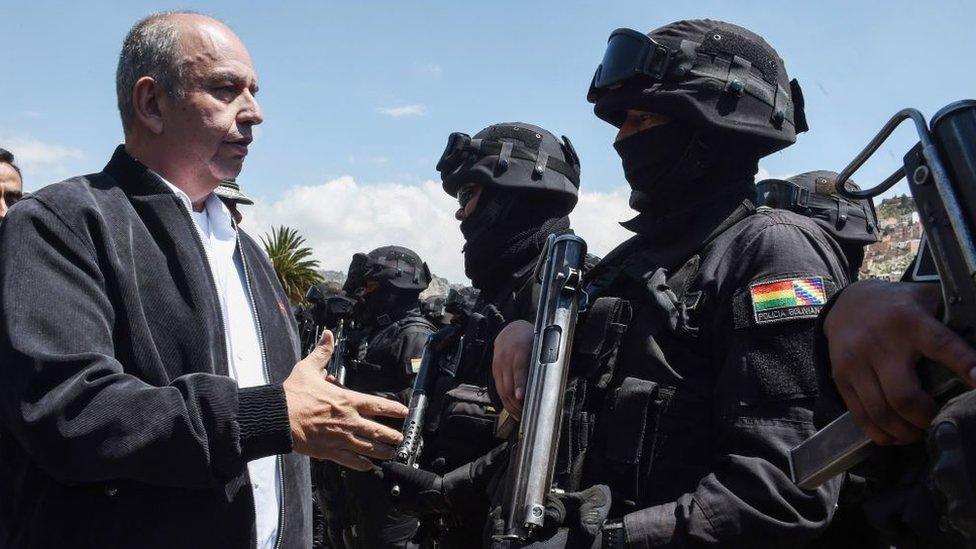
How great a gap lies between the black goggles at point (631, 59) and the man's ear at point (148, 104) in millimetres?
1475

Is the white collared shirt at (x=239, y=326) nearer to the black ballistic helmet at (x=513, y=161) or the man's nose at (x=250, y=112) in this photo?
the man's nose at (x=250, y=112)

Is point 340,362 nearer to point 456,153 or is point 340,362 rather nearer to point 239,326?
point 456,153

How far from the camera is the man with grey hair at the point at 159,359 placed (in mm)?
1953

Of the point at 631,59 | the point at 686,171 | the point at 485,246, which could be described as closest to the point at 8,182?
the point at 485,246

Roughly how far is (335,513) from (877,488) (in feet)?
19.4

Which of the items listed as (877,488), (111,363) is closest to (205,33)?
(111,363)

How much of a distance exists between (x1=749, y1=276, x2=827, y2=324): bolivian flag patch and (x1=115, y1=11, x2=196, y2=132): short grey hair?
1.80 meters

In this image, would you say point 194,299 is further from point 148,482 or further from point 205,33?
point 205,33

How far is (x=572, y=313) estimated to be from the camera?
2.51 meters

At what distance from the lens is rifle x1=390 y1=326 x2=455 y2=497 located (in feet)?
13.8

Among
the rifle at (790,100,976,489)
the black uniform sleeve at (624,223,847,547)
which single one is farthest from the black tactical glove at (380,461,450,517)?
the rifle at (790,100,976,489)

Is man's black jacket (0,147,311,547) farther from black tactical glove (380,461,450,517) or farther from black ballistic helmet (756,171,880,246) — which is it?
black ballistic helmet (756,171,880,246)

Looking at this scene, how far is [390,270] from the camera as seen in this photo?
842cm

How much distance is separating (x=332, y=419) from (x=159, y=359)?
1.56 feet
